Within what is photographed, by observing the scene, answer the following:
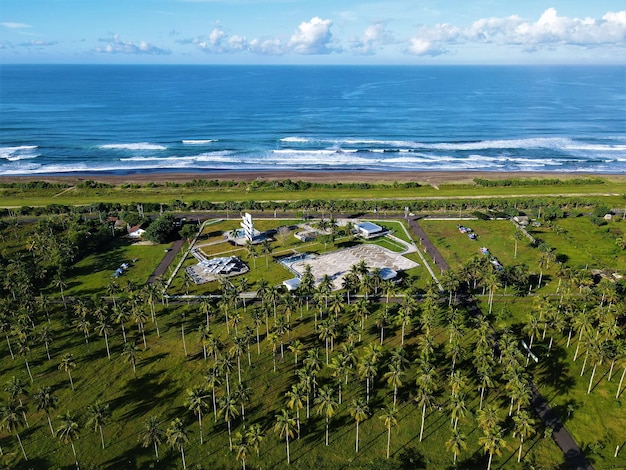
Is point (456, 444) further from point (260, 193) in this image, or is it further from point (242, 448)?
point (260, 193)

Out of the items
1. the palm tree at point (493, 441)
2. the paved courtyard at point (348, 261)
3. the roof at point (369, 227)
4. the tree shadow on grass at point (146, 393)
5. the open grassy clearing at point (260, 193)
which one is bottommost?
the tree shadow on grass at point (146, 393)

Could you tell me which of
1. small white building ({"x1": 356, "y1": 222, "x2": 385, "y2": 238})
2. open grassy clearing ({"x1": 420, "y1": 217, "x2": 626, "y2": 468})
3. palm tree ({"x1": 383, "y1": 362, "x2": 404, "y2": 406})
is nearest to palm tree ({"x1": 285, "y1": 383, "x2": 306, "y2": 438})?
palm tree ({"x1": 383, "y1": 362, "x2": 404, "y2": 406})

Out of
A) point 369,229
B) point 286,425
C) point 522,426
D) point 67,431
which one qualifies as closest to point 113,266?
point 67,431

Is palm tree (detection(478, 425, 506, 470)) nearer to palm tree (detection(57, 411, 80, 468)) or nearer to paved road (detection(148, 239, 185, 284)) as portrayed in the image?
palm tree (detection(57, 411, 80, 468))

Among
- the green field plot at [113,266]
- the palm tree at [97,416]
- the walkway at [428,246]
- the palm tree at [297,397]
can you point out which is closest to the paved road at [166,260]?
the green field plot at [113,266]

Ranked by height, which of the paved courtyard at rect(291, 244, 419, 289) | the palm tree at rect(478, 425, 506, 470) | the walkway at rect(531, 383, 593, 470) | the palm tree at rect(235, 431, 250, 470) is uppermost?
the palm tree at rect(478, 425, 506, 470)

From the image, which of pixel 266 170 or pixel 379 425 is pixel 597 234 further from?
pixel 266 170

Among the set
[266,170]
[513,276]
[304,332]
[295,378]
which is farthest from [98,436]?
[266,170]

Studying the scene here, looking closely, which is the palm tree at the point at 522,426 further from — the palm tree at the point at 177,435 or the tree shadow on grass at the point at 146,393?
the tree shadow on grass at the point at 146,393
